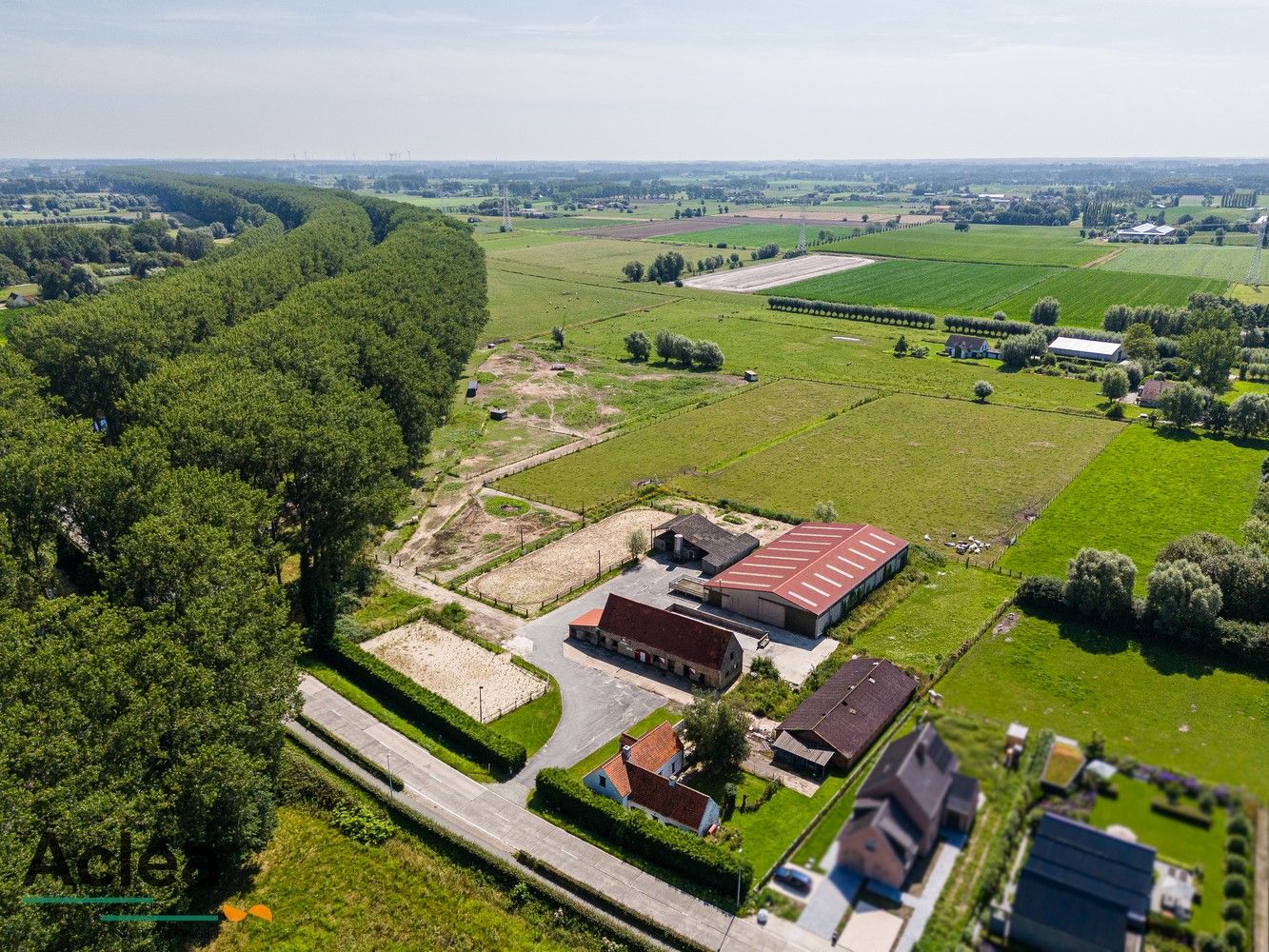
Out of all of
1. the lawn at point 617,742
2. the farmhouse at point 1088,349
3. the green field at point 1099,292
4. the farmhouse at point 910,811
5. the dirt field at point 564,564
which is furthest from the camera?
the green field at point 1099,292

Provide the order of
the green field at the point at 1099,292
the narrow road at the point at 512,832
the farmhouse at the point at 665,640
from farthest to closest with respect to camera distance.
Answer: the green field at the point at 1099,292, the farmhouse at the point at 665,640, the narrow road at the point at 512,832

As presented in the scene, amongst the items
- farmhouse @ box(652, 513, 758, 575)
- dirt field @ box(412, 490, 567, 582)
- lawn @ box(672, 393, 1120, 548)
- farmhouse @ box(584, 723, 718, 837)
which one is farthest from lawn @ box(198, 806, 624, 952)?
lawn @ box(672, 393, 1120, 548)

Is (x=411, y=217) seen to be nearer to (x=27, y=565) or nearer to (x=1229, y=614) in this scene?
(x=27, y=565)

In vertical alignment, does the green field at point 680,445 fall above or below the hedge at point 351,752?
above

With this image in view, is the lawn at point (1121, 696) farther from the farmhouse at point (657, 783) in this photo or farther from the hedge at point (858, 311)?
the hedge at point (858, 311)

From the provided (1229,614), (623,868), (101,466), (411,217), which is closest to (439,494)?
(101,466)

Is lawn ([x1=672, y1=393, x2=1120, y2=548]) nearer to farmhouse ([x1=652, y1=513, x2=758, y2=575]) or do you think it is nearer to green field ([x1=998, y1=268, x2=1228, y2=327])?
farmhouse ([x1=652, y1=513, x2=758, y2=575])

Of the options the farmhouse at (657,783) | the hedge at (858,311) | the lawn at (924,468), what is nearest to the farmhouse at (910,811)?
the farmhouse at (657,783)
